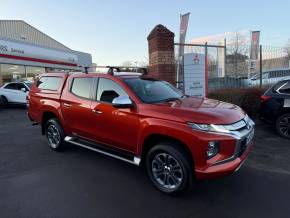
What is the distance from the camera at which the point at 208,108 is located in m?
4.34

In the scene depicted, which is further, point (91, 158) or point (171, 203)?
point (91, 158)

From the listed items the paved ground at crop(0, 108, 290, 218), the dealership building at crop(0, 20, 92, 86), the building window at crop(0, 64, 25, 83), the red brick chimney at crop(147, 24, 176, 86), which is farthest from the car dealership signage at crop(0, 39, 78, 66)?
the paved ground at crop(0, 108, 290, 218)

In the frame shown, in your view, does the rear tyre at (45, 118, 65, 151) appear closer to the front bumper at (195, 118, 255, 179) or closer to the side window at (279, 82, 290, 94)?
the front bumper at (195, 118, 255, 179)

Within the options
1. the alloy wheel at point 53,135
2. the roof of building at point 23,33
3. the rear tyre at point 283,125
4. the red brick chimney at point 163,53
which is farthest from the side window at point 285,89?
the roof of building at point 23,33

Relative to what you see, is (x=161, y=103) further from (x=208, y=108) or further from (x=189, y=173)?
(x=189, y=173)

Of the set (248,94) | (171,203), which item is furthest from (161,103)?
(248,94)

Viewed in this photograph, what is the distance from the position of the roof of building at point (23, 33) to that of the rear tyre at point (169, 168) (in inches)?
1116

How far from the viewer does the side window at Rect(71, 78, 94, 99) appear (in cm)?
556

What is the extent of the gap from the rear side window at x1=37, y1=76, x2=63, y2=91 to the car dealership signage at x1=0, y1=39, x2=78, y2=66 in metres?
12.7

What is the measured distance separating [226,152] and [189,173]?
59cm

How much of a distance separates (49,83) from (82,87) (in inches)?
56.2

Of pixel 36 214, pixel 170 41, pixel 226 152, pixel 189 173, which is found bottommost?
pixel 36 214

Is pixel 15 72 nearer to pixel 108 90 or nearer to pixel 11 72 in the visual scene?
pixel 11 72

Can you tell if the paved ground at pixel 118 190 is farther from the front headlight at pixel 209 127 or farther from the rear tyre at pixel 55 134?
the front headlight at pixel 209 127
